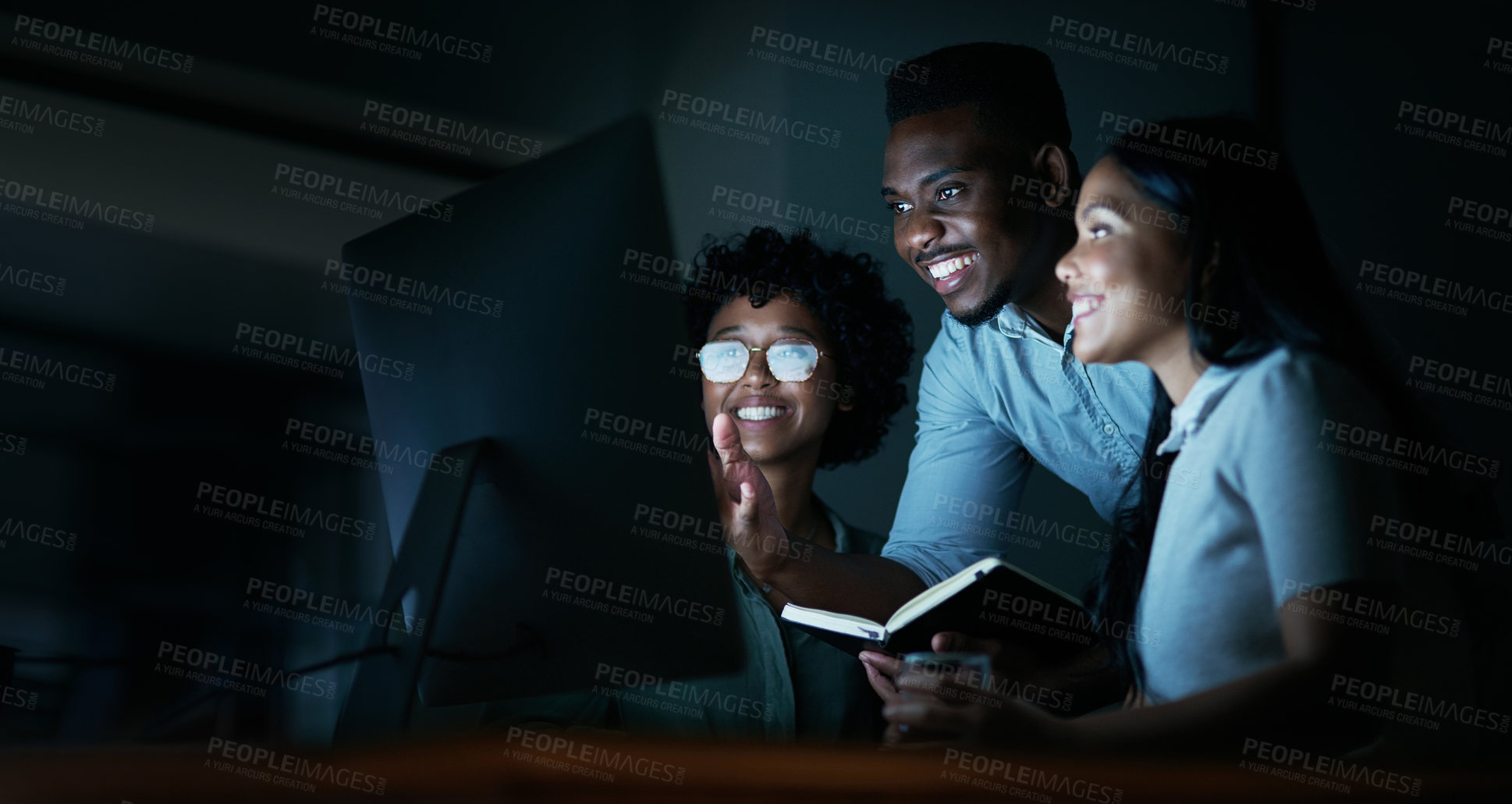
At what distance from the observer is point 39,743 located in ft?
6.82

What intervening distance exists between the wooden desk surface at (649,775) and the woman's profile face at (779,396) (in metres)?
0.64

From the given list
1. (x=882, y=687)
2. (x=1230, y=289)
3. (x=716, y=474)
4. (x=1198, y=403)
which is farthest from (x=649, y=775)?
(x=1230, y=289)

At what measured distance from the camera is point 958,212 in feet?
6.89

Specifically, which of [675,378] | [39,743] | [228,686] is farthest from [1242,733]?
[39,743]

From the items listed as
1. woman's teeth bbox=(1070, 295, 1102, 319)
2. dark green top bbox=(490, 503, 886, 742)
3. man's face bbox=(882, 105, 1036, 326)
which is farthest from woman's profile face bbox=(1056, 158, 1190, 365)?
dark green top bbox=(490, 503, 886, 742)

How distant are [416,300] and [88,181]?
86 cm

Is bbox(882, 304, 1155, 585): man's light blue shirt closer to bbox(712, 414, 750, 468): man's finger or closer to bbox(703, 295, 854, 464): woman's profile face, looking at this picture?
bbox(703, 295, 854, 464): woman's profile face

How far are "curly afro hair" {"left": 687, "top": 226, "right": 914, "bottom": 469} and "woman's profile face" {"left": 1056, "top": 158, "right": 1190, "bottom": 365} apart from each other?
384 mm

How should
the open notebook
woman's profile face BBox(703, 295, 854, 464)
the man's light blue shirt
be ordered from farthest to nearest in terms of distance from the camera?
1. woman's profile face BBox(703, 295, 854, 464)
2. the man's light blue shirt
3. the open notebook

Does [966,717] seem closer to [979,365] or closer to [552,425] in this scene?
[979,365]

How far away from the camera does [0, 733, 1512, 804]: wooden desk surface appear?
6.00 ft

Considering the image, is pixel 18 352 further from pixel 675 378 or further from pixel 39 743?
pixel 675 378

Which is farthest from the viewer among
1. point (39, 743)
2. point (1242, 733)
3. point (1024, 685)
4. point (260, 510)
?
point (260, 510)

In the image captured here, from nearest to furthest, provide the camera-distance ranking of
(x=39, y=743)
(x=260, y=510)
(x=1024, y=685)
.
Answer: (x=1024, y=685), (x=39, y=743), (x=260, y=510)
